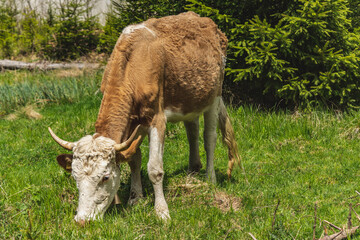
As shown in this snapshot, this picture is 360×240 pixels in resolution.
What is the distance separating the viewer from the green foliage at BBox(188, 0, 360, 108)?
25.4 feet

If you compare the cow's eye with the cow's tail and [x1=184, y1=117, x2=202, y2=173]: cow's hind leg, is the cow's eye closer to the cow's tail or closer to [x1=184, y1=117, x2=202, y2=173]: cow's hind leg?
[x1=184, y1=117, x2=202, y2=173]: cow's hind leg

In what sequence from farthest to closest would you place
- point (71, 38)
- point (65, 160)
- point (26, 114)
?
point (71, 38) < point (26, 114) < point (65, 160)

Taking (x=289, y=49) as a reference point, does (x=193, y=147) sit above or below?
below

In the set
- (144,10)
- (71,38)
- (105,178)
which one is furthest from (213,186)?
(71,38)

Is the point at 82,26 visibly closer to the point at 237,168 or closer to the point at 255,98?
the point at 255,98

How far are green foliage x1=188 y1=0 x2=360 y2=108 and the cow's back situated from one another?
7.65 feet

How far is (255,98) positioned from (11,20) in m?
12.5

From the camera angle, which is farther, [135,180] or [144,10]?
[144,10]

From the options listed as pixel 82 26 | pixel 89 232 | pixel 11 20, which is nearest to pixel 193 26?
pixel 89 232

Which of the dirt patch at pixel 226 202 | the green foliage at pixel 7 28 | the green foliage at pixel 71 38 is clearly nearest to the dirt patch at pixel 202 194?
the dirt patch at pixel 226 202

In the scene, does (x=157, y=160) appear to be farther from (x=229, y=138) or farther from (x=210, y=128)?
(x=229, y=138)

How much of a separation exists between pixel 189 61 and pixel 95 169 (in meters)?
1.89

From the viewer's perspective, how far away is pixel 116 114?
4.23 meters

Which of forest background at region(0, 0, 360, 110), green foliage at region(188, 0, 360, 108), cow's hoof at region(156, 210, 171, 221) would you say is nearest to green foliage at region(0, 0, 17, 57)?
forest background at region(0, 0, 360, 110)
